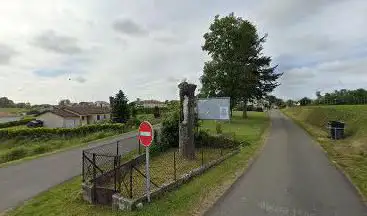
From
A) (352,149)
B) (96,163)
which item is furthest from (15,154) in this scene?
(352,149)

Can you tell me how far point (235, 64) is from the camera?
50031mm

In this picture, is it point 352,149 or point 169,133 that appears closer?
point 352,149

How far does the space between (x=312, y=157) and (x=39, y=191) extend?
14089 mm

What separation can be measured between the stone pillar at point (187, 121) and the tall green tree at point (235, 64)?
29944mm

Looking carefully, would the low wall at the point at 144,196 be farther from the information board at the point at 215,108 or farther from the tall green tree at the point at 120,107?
the tall green tree at the point at 120,107

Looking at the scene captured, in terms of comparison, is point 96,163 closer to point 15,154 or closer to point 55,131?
point 15,154

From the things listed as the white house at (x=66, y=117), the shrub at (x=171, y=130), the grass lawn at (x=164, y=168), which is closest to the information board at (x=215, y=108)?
the shrub at (x=171, y=130)

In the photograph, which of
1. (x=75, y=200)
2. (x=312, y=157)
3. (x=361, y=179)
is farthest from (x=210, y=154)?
(x=75, y=200)

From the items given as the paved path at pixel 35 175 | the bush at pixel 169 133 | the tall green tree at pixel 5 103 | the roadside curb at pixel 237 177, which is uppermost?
the tall green tree at pixel 5 103

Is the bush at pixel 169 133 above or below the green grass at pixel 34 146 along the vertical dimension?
above

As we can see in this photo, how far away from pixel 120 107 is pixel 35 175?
3390cm

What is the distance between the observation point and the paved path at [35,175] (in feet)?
46.7

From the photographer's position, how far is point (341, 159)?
19297mm

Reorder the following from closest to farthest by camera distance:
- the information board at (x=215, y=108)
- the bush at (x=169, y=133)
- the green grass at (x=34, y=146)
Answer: the information board at (x=215, y=108) → the bush at (x=169, y=133) → the green grass at (x=34, y=146)
